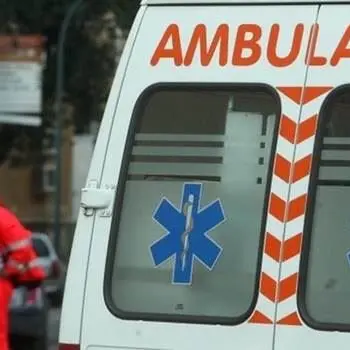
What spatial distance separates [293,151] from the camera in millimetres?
3762

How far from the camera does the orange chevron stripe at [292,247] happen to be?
3701mm

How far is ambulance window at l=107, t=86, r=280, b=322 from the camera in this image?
12.5 feet

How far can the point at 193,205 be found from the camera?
12.8 ft

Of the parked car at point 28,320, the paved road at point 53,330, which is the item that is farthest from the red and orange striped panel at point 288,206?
the paved road at point 53,330

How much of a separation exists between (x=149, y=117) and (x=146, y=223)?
0.32m

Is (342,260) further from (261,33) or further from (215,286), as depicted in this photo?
(261,33)

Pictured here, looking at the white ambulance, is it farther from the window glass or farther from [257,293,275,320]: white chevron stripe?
the window glass

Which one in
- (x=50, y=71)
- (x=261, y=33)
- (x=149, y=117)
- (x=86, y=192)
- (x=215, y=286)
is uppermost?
(x=50, y=71)

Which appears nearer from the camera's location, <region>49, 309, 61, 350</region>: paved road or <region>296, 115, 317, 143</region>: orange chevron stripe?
<region>296, 115, 317, 143</region>: orange chevron stripe

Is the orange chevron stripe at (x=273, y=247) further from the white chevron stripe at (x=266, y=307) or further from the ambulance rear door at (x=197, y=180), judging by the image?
the white chevron stripe at (x=266, y=307)

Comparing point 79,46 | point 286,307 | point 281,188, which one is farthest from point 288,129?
point 79,46

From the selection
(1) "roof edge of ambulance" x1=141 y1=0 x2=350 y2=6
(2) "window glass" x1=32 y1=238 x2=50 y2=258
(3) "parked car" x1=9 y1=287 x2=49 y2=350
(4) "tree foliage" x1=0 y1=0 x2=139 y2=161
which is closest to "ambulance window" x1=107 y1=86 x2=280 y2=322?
(1) "roof edge of ambulance" x1=141 y1=0 x2=350 y2=6

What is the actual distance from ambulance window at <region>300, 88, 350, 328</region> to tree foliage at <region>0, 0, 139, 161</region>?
58.2 ft

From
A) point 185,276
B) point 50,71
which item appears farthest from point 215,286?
point 50,71
